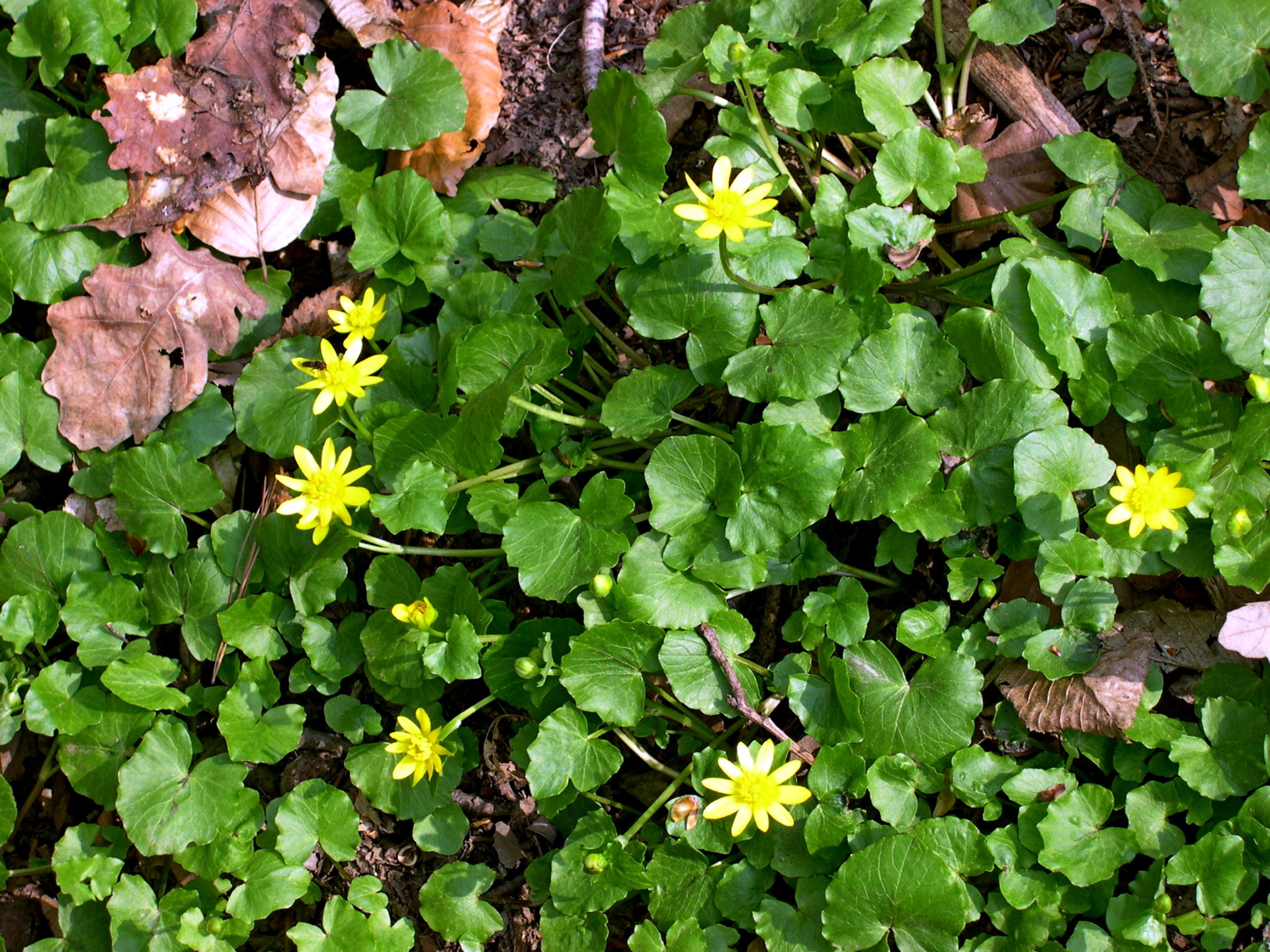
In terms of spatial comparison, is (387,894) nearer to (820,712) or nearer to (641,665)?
(641,665)

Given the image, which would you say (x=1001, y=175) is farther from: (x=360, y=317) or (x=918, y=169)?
(x=360, y=317)

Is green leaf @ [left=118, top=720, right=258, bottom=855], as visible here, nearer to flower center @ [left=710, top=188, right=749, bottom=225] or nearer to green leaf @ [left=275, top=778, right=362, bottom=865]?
green leaf @ [left=275, top=778, right=362, bottom=865]

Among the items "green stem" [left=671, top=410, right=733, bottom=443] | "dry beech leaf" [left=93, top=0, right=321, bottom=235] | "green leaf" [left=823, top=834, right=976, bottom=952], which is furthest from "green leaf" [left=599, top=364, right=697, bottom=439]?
"dry beech leaf" [left=93, top=0, right=321, bottom=235]

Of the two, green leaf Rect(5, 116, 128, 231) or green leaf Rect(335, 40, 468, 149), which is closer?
green leaf Rect(335, 40, 468, 149)

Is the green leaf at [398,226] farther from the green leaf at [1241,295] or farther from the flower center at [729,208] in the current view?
the green leaf at [1241,295]

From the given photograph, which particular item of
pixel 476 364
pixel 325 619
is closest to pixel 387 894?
pixel 325 619

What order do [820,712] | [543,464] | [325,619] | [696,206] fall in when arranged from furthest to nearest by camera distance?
[325,619] → [543,464] → [820,712] → [696,206]

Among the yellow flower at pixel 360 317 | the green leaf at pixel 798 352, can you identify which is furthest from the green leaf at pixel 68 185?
the green leaf at pixel 798 352
